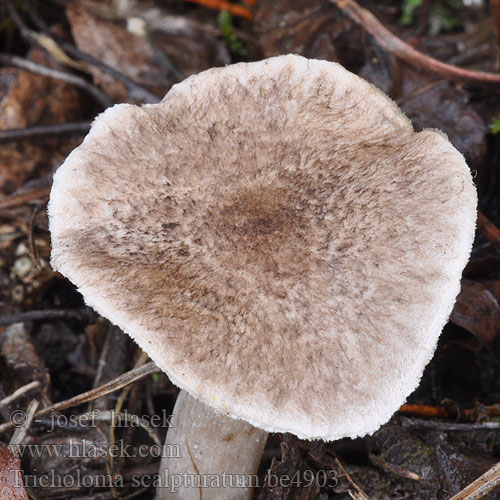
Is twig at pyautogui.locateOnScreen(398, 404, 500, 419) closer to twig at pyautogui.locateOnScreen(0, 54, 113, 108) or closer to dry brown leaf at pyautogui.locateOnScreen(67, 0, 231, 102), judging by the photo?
dry brown leaf at pyautogui.locateOnScreen(67, 0, 231, 102)

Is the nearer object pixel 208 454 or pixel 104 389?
pixel 208 454

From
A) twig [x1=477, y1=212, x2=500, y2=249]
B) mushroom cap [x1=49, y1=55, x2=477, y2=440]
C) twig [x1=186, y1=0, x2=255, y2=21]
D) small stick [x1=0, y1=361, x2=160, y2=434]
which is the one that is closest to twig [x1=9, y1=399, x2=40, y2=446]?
small stick [x1=0, y1=361, x2=160, y2=434]

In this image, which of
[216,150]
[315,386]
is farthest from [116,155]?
[315,386]

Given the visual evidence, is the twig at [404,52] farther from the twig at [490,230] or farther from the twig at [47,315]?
the twig at [47,315]

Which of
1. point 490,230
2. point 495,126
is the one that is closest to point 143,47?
point 495,126

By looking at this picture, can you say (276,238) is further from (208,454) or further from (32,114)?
(32,114)

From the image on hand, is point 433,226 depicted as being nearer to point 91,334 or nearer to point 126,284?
point 126,284
